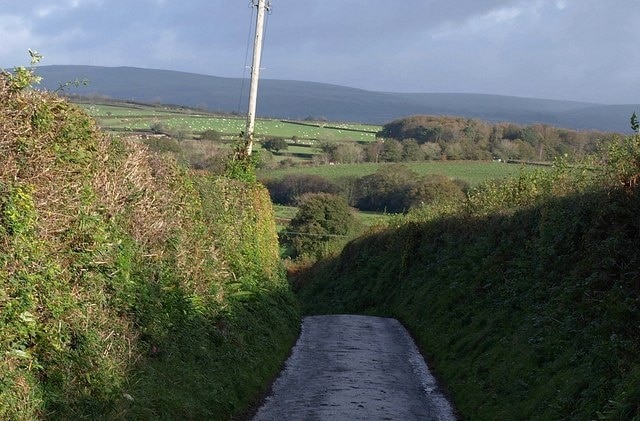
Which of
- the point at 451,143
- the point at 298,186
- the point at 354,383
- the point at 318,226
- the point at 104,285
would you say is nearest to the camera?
the point at 104,285

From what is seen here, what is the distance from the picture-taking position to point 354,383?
1734 cm

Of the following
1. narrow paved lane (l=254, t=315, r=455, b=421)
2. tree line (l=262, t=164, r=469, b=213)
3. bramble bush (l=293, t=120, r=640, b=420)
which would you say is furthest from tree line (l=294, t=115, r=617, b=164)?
narrow paved lane (l=254, t=315, r=455, b=421)

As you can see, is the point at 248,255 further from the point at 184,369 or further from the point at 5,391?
the point at 5,391

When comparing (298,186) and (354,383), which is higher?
(354,383)

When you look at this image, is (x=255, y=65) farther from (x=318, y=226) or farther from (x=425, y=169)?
(x=425, y=169)

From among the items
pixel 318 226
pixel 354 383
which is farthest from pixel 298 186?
pixel 354 383

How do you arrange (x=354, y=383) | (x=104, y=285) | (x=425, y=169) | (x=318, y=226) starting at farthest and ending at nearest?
(x=425, y=169) → (x=318, y=226) → (x=354, y=383) → (x=104, y=285)

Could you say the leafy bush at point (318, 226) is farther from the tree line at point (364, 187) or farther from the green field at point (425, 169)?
the green field at point (425, 169)

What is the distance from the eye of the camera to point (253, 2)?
31625mm

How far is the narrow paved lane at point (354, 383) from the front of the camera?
1473cm

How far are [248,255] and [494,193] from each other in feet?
55.6

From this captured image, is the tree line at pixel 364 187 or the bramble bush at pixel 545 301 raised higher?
the bramble bush at pixel 545 301

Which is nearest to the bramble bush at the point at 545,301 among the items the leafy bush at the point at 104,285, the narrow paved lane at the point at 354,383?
the narrow paved lane at the point at 354,383

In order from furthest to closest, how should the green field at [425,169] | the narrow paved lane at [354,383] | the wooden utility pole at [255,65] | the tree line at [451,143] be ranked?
1. the tree line at [451,143]
2. the green field at [425,169]
3. the wooden utility pole at [255,65]
4. the narrow paved lane at [354,383]
